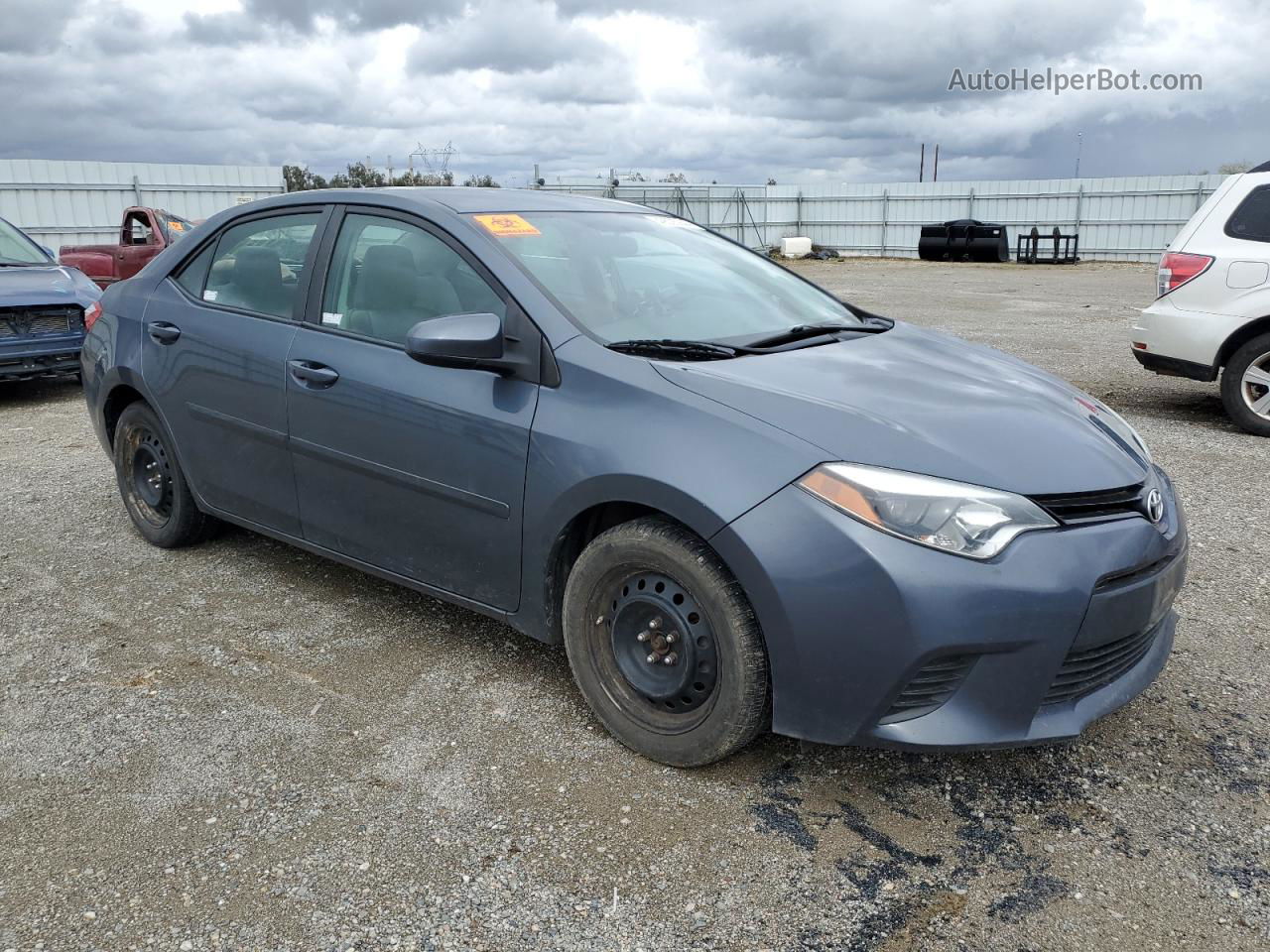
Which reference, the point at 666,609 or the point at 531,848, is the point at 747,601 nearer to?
the point at 666,609

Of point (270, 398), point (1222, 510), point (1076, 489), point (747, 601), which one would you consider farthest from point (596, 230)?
point (1222, 510)

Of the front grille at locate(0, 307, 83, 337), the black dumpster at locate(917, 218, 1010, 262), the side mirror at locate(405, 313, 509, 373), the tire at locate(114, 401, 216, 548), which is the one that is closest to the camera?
the side mirror at locate(405, 313, 509, 373)

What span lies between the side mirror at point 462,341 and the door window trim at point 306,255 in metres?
0.95

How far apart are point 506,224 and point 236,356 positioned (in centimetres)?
125

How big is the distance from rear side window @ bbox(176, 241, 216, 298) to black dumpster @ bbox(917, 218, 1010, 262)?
1120 inches

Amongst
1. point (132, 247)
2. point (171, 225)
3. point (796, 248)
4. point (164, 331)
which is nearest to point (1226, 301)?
point (164, 331)

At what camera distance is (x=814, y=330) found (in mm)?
3590

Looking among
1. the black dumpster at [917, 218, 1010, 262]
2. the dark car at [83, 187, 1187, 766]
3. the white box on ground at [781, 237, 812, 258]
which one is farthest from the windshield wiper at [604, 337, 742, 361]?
the white box on ground at [781, 237, 812, 258]

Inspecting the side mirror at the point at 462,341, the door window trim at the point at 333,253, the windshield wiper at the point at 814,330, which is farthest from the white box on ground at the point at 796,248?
the side mirror at the point at 462,341

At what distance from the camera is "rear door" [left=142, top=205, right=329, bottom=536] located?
3879mm

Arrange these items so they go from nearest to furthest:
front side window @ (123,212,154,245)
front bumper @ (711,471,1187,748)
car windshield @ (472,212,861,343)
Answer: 1. front bumper @ (711,471,1187,748)
2. car windshield @ (472,212,861,343)
3. front side window @ (123,212,154,245)

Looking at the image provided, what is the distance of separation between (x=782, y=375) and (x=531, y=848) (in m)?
1.44

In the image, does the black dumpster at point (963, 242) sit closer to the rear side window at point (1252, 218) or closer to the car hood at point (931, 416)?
the rear side window at point (1252, 218)

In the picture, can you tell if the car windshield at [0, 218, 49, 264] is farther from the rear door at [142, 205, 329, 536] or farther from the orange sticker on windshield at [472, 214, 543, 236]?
the orange sticker on windshield at [472, 214, 543, 236]
